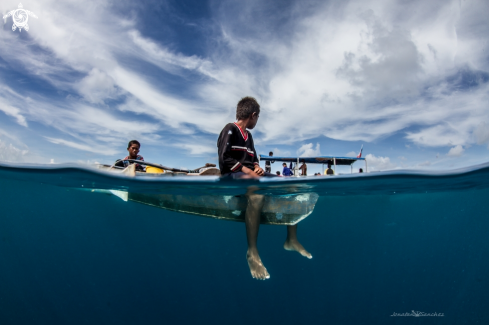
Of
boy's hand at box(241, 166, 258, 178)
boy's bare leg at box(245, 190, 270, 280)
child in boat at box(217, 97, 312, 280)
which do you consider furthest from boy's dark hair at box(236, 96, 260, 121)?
boy's bare leg at box(245, 190, 270, 280)

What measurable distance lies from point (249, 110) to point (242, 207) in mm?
2349

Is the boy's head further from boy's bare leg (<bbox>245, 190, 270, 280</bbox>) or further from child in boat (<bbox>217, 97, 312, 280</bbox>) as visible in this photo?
boy's bare leg (<bbox>245, 190, 270, 280</bbox>)

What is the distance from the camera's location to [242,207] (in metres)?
5.13

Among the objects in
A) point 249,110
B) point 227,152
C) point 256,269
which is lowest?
point 256,269

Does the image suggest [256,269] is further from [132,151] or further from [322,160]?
[322,160]

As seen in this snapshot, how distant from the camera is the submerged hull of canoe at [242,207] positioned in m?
4.83

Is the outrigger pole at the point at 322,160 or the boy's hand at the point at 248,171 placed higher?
the outrigger pole at the point at 322,160

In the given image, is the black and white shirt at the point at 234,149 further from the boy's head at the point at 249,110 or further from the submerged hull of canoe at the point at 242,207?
the submerged hull of canoe at the point at 242,207

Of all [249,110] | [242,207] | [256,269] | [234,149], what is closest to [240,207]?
[242,207]

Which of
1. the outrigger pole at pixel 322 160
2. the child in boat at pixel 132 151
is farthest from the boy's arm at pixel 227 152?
A: the outrigger pole at pixel 322 160

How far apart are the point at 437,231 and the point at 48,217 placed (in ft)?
118

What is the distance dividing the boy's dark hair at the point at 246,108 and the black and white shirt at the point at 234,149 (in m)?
0.23

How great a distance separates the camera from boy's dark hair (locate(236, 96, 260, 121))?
353 cm

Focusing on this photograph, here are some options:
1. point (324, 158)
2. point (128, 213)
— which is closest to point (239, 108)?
point (324, 158)
